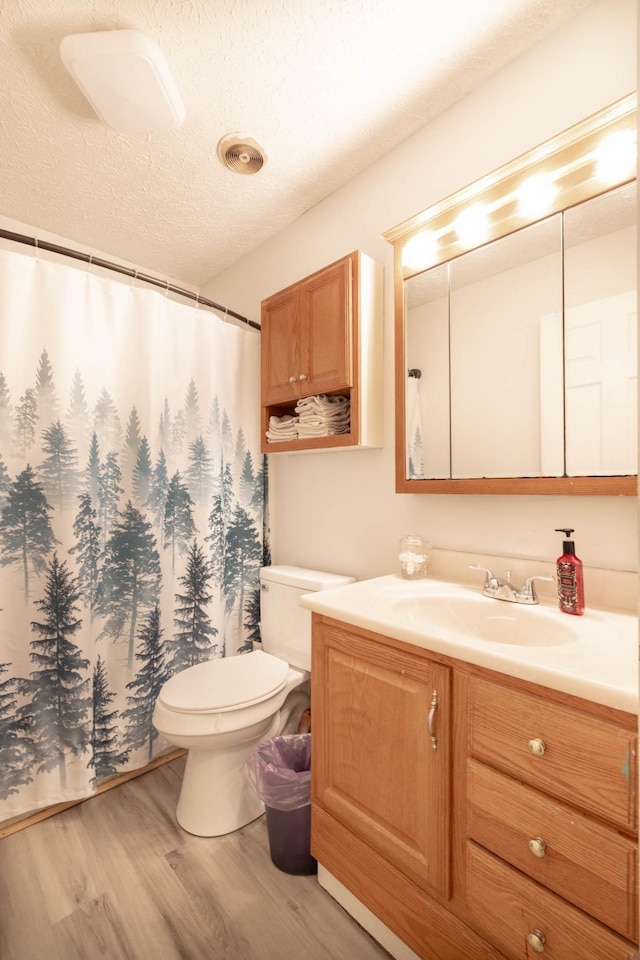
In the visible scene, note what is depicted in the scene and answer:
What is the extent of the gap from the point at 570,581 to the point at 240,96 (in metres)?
1.76

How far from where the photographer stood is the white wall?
114 cm

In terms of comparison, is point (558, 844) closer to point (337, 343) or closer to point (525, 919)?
point (525, 919)

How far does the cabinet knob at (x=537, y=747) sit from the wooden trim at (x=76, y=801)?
1576 mm

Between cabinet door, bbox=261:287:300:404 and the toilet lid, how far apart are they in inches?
42.3

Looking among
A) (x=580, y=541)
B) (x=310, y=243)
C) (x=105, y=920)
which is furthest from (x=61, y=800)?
(x=310, y=243)

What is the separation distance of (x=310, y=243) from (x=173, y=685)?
1910mm

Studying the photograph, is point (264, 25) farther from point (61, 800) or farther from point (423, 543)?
point (61, 800)

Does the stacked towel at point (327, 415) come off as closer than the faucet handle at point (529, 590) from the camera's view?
No

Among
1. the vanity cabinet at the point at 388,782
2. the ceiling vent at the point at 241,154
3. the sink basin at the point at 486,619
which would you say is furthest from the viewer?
the ceiling vent at the point at 241,154

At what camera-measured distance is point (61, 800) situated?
4.94ft

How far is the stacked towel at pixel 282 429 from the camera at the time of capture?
183 cm

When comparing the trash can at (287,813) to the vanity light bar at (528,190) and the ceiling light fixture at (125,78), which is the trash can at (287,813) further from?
the ceiling light fixture at (125,78)

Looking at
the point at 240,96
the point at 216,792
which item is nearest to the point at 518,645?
the point at 216,792

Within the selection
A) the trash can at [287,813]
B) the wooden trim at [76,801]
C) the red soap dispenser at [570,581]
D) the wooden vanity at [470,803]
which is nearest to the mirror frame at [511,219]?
the red soap dispenser at [570,581]
